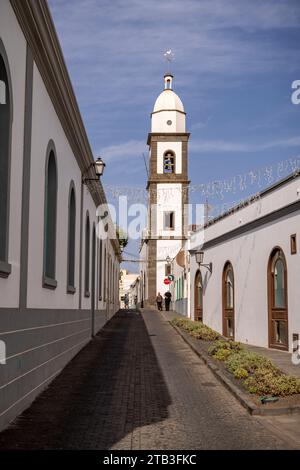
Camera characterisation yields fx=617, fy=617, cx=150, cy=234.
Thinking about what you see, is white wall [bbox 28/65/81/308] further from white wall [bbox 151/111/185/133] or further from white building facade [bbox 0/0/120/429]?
white wall [bbox 151/111/185/133]

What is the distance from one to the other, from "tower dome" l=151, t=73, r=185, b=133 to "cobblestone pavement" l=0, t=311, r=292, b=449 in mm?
41591

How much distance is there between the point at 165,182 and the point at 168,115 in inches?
241

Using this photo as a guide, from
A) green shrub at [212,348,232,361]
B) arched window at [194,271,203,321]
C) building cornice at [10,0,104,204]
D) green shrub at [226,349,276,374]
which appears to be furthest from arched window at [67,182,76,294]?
arched window at [194,271,203,321]

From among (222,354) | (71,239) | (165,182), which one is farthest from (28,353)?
(165,182)

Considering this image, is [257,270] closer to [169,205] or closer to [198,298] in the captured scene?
[198,298]

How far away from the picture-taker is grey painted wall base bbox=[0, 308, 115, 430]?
7004mm

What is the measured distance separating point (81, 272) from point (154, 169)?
126 ft

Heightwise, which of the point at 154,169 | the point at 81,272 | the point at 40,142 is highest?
the point at 154,169

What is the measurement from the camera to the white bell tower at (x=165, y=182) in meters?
52.3

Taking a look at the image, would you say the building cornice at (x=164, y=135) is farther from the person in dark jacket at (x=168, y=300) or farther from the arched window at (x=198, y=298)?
the arched window at (x=198, y=298)

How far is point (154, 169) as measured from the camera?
52844 millimetres

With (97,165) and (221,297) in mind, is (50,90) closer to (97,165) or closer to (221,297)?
(97,165)
